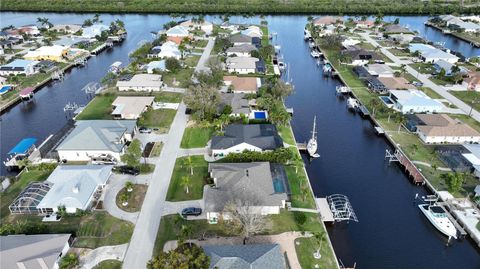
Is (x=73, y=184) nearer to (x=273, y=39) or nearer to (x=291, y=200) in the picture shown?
(x=291, y=200)

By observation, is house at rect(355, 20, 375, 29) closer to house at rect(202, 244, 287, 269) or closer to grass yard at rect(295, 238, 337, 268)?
grass yard at rect(295, 238, 337, 268)

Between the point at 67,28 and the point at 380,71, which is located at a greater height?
the point at 67,28

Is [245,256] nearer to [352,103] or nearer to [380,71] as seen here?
[352,103]

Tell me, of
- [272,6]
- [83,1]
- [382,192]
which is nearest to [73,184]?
[382,192]

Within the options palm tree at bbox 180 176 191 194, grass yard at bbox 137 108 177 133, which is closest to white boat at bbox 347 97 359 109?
grass yard at bbox 137 108 177 133

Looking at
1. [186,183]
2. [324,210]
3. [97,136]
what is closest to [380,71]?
[324,210]
